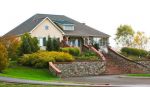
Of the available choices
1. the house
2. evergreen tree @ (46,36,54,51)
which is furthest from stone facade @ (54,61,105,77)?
the house

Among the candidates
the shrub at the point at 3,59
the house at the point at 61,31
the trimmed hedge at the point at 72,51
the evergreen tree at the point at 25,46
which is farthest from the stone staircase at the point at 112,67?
the shrub at the point at 3,59

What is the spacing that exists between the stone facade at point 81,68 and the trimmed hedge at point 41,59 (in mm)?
981

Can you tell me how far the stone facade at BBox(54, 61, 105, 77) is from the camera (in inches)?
2062

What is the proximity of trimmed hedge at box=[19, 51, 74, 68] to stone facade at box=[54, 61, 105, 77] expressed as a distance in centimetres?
98

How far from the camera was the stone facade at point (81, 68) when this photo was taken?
5238 centimetres

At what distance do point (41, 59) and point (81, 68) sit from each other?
5497mm

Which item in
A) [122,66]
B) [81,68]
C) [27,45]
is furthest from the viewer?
[122,66]

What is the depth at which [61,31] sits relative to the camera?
67938mm

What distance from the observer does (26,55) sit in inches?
2116

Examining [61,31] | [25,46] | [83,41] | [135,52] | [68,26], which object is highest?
[68,26]

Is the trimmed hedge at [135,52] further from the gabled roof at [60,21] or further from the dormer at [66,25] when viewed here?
the dormer at [66,25]

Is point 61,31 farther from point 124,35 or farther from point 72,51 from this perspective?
point 124,35

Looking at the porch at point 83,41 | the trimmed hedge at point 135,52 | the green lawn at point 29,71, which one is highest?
the porch at point 83,41

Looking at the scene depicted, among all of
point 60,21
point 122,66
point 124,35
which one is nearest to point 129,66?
point 122,66
